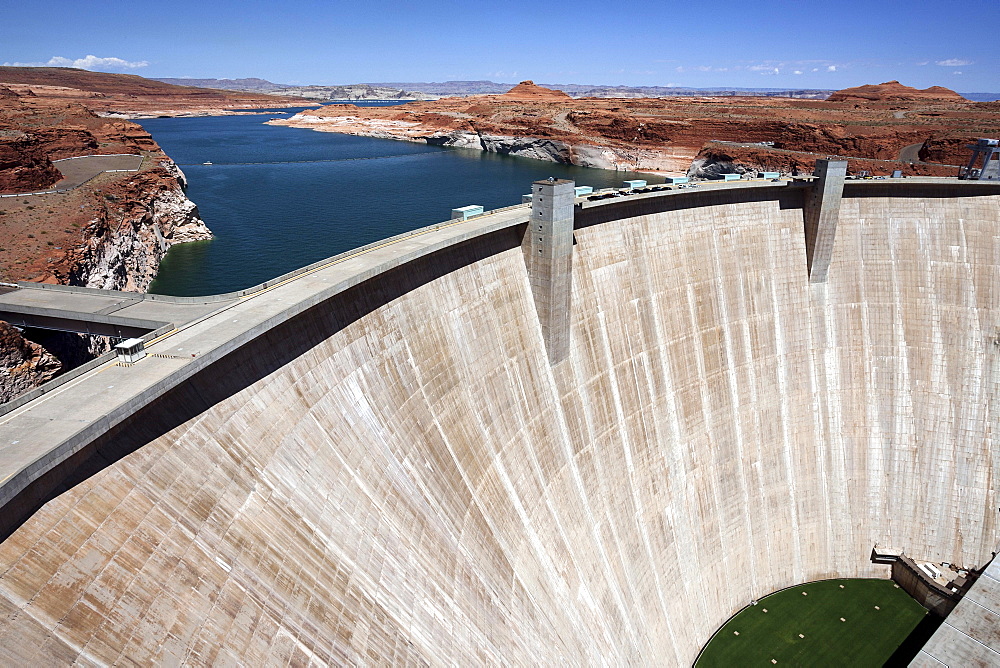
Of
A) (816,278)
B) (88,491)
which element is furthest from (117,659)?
(816,278)

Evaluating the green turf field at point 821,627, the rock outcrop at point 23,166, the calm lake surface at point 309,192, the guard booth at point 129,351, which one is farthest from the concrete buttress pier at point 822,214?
the rock outcrop at point 23,166

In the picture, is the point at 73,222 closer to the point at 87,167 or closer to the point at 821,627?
the point at 87,167

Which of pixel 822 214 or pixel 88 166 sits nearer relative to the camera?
pixel 822 214

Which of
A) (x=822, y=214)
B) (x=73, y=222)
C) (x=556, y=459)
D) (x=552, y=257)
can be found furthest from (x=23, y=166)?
(x=822, y=214)

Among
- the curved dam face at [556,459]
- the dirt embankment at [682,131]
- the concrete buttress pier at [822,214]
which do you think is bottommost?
the curved dam face at [556,459]

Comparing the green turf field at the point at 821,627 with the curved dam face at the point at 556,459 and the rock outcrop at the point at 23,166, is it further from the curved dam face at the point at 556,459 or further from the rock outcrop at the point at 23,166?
the rock outcrop at the point at 23,166

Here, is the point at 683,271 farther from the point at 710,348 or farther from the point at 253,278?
the point at 253,278
